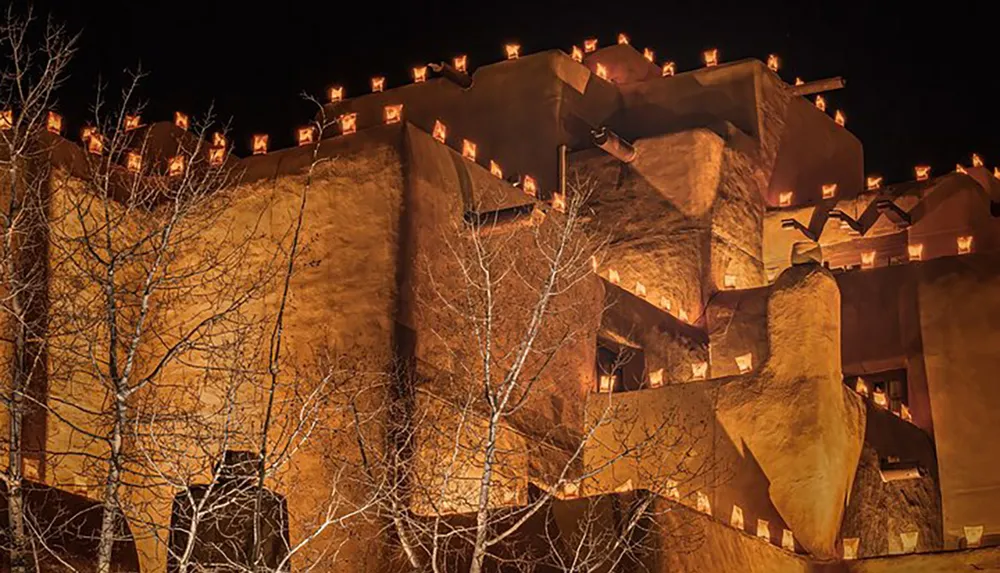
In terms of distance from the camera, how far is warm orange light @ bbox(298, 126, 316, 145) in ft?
96.1

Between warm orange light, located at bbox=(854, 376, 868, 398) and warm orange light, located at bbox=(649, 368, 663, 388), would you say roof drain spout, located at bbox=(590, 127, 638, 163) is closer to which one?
warm orange light, located at bbox=(649, 368, 663, 388)

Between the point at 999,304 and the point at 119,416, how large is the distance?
20520 mm

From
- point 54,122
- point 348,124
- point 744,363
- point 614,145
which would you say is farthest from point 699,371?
point 54,122

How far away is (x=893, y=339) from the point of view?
113 ft

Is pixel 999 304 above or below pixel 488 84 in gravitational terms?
below

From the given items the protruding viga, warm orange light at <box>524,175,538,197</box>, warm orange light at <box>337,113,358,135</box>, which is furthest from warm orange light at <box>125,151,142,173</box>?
the protruding viga

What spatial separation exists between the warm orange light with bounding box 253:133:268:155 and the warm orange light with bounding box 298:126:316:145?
613 millimetres

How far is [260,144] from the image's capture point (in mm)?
29453

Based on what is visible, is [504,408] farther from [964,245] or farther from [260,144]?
[964,245]

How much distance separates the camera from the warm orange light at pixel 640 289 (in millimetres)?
34616

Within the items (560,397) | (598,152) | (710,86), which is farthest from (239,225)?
(710,86)

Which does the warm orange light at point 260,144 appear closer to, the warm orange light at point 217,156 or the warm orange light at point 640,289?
the warm orange light at point 217,156

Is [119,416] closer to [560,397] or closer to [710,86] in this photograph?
[560,397]

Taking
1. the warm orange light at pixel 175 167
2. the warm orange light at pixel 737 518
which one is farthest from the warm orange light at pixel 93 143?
the warm orange light at pixel 737 518
